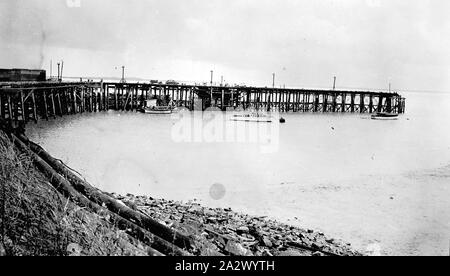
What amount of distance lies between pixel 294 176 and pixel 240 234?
8.74m

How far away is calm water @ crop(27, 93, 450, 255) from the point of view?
10164mm

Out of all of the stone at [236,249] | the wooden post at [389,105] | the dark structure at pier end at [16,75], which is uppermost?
the dark structure at pier end at [16,75]

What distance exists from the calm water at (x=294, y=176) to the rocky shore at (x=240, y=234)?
3.40ft

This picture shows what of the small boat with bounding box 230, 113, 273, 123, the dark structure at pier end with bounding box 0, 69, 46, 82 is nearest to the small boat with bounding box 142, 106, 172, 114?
the small boat with bounding box 230, 113, 273, 123

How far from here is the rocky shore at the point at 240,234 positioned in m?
6.48

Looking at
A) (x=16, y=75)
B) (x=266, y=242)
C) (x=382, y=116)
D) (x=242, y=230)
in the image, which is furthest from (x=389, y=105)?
(x=266, y=242)

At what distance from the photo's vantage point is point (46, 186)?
5555 millimetres

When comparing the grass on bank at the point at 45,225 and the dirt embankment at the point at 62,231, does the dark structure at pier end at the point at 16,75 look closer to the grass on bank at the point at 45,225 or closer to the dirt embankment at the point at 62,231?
the dirt embankment at the point at 62,231

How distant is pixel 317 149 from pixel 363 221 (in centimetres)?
1479

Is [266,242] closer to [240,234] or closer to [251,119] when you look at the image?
[240,234]

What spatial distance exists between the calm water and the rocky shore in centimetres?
104

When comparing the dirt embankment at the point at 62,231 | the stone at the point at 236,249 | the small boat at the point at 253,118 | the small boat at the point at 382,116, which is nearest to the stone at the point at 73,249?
the dirt embankment at the point at 62,231

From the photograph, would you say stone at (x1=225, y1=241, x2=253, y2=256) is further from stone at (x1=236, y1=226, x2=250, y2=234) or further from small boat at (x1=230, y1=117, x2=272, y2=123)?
small boat at (x1=230, y1=117, x2=272, y2=123)
